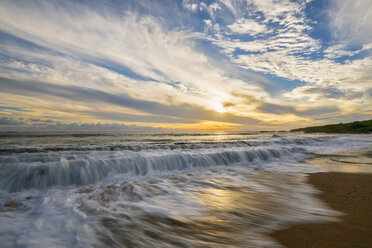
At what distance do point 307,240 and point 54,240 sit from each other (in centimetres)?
331

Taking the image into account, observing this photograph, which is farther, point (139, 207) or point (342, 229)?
point (139, 207)

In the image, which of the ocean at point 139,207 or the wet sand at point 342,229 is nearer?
the wet sand at point 342,229

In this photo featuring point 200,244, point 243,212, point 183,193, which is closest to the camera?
point 200,244

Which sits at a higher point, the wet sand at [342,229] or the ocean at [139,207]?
the wet sand at [342,229]


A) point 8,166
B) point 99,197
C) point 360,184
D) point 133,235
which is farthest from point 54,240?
point 360,184

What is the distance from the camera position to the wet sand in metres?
2.22

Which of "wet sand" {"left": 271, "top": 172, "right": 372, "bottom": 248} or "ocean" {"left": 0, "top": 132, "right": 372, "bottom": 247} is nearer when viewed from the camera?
"wet sand" {"left": 271, "top": 172, "right": 372, "bottom": 248}

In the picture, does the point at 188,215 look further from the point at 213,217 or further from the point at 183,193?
the point at 183,193

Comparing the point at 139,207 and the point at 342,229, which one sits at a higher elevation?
the point at 342,229

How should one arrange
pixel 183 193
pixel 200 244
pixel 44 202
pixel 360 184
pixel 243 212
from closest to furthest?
pixel 200 244 → pixel 243 212 → pixel 44 202 → pixel 183 193 → pixel 360 184

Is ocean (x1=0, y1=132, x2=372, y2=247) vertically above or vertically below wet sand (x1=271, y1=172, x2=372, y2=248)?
below

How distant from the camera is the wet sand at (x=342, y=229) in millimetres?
2219

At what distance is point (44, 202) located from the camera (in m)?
3.68

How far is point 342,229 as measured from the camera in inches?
101
